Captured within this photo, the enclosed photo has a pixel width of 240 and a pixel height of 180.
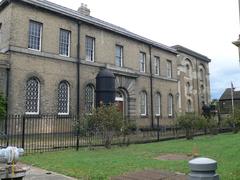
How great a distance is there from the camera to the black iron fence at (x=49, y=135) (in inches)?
622

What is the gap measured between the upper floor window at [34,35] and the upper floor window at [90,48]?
4514mm

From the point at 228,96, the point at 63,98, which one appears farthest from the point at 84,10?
the point at 228,96

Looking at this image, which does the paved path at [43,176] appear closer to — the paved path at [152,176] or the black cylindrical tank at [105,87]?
Result: the paved path at [152,176]

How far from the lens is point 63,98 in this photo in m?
22.4

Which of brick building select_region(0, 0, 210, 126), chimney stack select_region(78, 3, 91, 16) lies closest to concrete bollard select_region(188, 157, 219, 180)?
brick building select_region(0, 0, 210, 126)

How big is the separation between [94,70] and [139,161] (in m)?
14.9

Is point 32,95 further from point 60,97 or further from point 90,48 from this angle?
point 90,48

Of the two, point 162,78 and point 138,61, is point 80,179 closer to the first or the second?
point 138,61

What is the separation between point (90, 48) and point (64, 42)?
2.69m

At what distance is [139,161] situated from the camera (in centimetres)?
1066

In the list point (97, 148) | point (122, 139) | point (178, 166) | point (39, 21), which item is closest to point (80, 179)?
point (178, 166)

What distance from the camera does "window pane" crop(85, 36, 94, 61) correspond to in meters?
24.7

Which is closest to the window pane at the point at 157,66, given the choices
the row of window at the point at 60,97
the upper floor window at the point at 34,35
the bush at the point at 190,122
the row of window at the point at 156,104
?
the row of window at the point at 156,104

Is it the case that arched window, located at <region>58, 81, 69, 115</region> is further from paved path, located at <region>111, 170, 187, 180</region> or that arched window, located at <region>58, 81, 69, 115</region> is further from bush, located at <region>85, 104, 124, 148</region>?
paved path, located at <region>111, 170, 187, 180</region>
